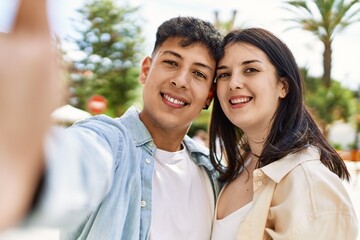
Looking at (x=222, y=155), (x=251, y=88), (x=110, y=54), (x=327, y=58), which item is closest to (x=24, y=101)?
(x=251, y=88)

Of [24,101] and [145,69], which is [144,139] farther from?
[24,101]

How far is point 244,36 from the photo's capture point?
8.24 feet

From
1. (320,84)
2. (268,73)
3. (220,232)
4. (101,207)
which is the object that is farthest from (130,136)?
(320,84)

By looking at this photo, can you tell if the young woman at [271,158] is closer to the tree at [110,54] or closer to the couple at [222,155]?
the couple at [222,155]

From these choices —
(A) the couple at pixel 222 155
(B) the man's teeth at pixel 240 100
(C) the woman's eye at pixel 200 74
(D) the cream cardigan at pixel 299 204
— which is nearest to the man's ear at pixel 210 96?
(A) the couple at pixel 222 155

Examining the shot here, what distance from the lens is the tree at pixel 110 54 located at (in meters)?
→ 28.6

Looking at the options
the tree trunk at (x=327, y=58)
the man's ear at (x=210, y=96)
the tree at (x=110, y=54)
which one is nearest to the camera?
the man's ear at (x=210, y=96)

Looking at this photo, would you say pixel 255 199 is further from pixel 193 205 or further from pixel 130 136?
pixel 130 136

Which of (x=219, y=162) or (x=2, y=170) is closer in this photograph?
(x=2, y=170)

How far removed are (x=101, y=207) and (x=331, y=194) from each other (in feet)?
3.20

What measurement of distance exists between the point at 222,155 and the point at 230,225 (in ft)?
2.20

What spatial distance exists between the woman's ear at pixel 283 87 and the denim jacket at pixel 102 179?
58 cm

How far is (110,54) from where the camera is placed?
2942cm

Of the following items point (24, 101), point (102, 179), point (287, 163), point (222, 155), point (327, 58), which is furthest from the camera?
point (327, 58)
